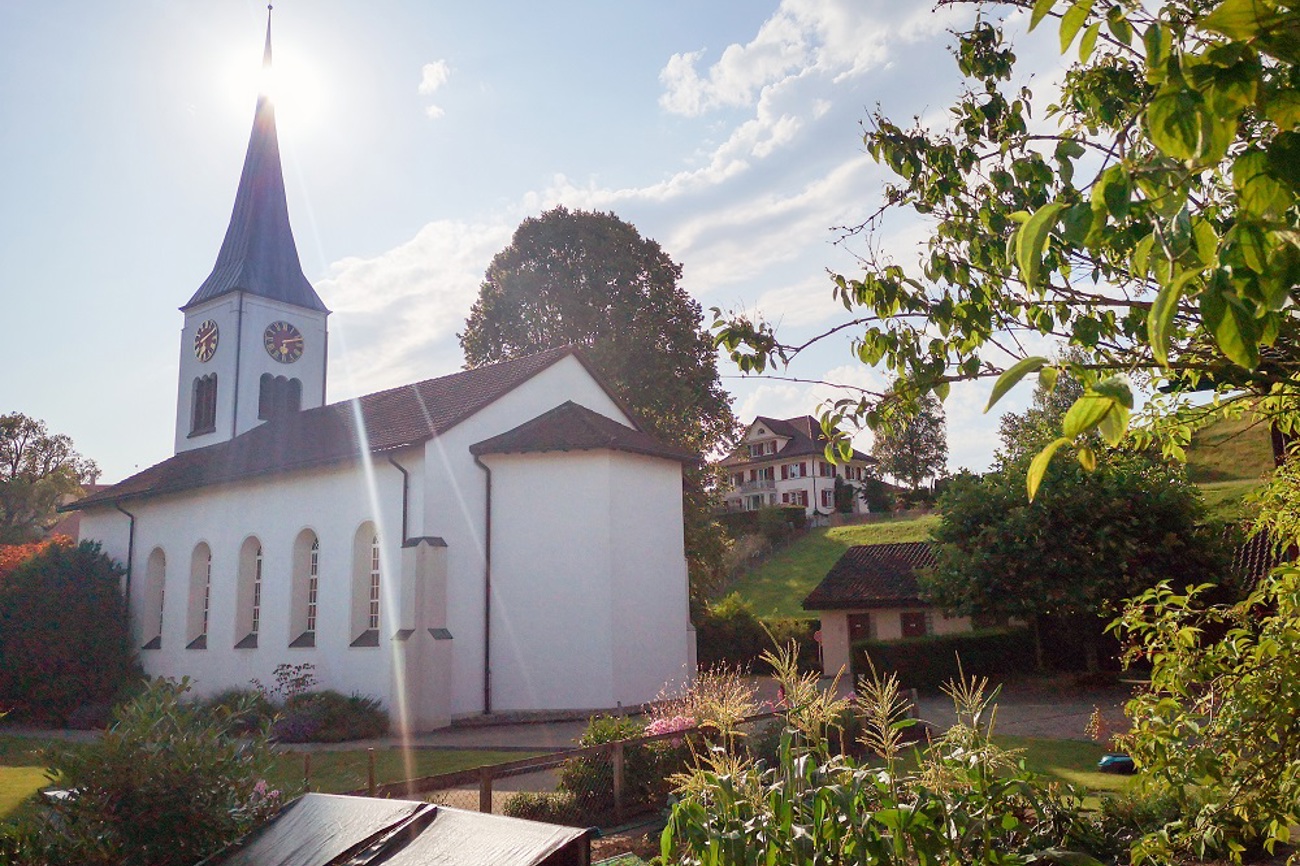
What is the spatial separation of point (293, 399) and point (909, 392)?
33406mm

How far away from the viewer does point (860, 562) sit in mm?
34812

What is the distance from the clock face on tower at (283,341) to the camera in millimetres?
34125

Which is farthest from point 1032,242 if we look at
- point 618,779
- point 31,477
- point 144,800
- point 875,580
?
point 31,477

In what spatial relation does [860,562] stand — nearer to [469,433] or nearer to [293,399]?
[469,433]

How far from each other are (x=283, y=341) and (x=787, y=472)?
5155cm

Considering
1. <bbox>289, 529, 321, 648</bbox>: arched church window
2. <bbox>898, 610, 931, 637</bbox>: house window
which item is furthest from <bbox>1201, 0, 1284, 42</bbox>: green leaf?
<bbox>898, 610, 931, 637</bbox>: house window

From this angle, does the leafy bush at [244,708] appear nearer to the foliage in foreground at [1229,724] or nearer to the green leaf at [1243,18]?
the foliage in foreground at [1229,724]

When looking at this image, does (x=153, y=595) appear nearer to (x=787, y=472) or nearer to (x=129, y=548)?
(x=129, y=548)

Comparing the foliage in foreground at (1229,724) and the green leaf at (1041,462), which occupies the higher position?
the green leaf at (1041,462)

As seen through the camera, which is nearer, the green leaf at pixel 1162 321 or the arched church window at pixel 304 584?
A: the green leaf at pixel 1162 321

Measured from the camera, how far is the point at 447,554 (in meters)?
21.9

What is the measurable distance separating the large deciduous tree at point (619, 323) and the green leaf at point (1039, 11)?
30473 millimetres

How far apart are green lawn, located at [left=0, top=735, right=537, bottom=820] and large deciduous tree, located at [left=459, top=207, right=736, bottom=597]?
54.0 ft

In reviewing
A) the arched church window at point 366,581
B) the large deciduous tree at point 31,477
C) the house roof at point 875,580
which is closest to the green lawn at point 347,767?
the arched church window at point 366,581
